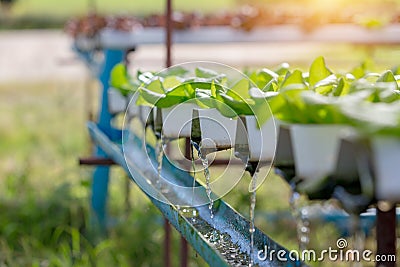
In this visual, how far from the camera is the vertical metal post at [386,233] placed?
42.1 inches

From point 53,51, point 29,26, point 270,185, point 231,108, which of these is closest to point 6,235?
point 270,185

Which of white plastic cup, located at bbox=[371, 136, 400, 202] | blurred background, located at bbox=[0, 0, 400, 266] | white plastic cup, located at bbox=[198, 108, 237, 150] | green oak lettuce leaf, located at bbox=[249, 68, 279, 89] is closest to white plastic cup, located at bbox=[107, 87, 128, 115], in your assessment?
blurred background, located at bbox=[0, 0, 400, 266]

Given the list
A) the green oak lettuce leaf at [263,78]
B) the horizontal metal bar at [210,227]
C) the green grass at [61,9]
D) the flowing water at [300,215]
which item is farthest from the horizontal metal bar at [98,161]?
the green grass at [61,9]

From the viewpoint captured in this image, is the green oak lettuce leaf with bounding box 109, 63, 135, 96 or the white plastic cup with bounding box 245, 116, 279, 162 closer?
the white plastic cup with bounding box 245, 116, 279, 162

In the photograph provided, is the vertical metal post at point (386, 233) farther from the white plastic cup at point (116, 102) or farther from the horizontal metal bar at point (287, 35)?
the horizontal metal bar at point (287, 35)

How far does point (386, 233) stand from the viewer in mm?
1090

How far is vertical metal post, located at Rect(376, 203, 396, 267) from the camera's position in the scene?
107 centimetres

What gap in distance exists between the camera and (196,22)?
122 inches

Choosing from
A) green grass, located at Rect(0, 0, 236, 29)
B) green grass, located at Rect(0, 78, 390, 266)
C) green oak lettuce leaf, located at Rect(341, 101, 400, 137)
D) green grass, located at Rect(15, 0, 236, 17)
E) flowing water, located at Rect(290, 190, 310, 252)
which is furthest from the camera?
green grass, located at Rect(15, 0, 236, 17)

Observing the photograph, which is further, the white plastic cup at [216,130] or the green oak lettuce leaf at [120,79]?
the green oak lettuce leaf at [120,79]

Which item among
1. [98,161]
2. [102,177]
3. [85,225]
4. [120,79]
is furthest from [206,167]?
[85,225]

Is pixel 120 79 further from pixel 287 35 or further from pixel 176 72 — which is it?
pixel 287 35

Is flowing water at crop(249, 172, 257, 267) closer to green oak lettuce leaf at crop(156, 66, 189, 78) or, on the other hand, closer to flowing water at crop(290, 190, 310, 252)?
flowing water at crop(290, 190, 310, 252)

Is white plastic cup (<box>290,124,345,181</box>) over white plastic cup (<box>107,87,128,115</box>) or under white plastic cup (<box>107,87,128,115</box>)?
over
